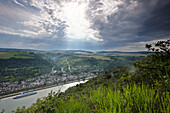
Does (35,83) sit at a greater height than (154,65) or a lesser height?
lesser

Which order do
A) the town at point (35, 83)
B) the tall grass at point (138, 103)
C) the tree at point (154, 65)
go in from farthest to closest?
the town at point (35, 83) → the tree at point (154, 65) → the tall grass at point (138, 103)

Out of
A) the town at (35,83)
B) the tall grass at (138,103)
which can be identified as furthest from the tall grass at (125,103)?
the town at (35,83)

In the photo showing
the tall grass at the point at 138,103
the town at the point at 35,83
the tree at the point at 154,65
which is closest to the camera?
the tall grass at the point at 138,103

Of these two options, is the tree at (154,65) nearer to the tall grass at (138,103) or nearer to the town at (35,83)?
the tall grass at (138,103)

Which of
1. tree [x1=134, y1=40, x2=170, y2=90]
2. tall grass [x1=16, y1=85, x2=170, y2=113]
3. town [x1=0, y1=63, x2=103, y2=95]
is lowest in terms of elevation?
town [x1=0, y1=63, x2=103, y2=95]

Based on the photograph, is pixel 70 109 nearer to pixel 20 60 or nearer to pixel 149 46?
pixel 149 46

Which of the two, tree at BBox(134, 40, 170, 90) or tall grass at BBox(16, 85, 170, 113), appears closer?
tall grass at BBox(16, 85, 170, 113)

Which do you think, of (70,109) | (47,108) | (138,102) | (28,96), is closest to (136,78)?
(138,102)

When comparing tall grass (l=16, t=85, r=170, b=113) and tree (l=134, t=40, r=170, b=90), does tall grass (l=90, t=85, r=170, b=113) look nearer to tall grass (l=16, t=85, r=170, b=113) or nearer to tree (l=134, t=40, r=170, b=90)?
→ tall grass (l=16, t=85, r=170, b=113)

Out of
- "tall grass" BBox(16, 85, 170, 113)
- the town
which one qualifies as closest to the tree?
"tall grass" BBox(16, 85, 170, 113)

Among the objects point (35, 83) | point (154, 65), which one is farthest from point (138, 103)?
point (35, 83)

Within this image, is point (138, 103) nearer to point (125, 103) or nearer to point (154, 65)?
point (125, 103)
